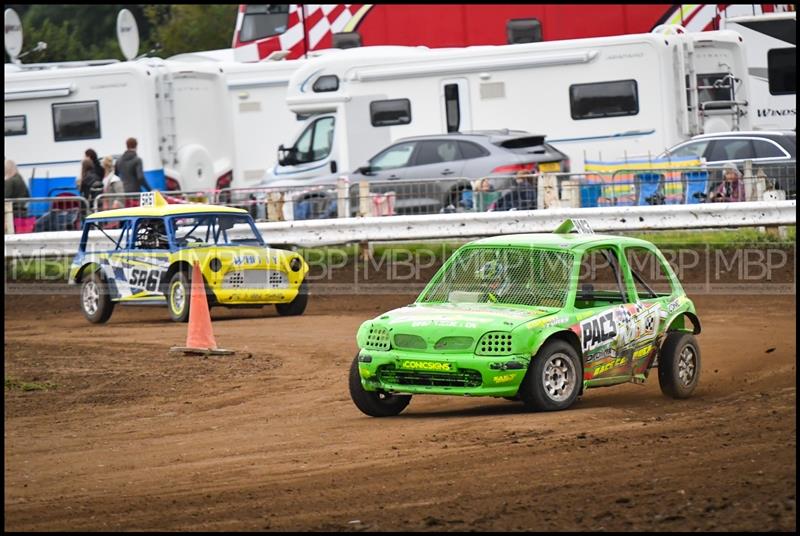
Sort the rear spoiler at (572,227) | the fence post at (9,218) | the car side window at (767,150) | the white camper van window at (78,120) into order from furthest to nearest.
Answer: the white camper van window at (78,120), the fence post at (9,218), the car side window at (767,150), the rear spoiler at (572,227)

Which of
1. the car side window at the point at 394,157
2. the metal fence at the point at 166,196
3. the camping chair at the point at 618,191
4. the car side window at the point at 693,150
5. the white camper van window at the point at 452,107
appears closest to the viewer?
the camping chair at the point at 618,191

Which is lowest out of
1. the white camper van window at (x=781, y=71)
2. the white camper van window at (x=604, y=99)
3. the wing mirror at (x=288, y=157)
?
the wing mirror at (x=288, y=157)

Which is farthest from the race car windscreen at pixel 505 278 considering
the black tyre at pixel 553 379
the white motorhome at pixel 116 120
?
the white motorhome at pixel 116 120

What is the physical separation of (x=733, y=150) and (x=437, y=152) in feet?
14.9

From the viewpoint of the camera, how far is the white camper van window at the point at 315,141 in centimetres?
2630

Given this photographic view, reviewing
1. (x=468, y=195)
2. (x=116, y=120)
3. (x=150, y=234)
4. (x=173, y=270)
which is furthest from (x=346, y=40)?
(x=173, y=270)

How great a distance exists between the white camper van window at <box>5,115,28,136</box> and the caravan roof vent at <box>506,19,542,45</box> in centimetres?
A: 903

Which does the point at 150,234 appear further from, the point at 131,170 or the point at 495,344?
the point at 495,344

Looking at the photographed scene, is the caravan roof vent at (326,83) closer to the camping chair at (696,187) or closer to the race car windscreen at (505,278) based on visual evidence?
the camping chair at (696,187)

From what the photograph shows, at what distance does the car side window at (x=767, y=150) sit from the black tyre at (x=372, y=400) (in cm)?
1240

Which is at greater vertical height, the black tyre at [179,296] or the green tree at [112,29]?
the green tree at [112,29]

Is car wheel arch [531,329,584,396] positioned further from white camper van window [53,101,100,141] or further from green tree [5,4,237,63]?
green tree [5,4,237,63]

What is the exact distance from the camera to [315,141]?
26.4 m

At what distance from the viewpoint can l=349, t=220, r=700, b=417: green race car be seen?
10633mm
